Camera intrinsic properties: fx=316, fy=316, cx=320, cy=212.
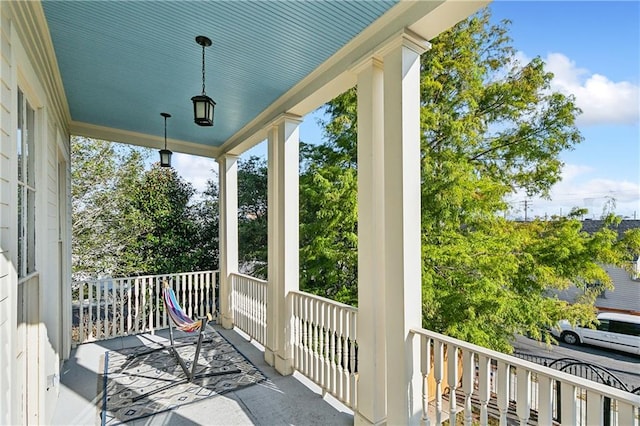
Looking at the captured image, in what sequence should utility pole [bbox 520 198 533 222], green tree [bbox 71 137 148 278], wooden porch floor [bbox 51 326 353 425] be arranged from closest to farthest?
1. wooden porch floor [bbox 51 326 353 425]
2. utility pole [bbox 520 198 533 222]
3. green tree [bbox 71 137 148 278]

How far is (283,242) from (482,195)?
12.0 feet

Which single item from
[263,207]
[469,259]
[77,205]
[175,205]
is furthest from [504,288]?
[77,205]

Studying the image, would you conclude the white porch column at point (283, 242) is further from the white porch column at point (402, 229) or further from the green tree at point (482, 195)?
the green tree at point (482, 195)

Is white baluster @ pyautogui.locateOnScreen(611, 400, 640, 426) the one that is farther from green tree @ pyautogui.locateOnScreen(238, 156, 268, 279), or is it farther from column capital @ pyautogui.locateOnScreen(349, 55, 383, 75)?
green tree @ pyautogui.locateOnScreen(238, 156, 268, 279)

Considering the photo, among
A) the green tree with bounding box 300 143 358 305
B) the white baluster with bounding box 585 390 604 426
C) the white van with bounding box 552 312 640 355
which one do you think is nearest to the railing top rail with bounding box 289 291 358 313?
the white baluster with bounding box 585 390 604 426

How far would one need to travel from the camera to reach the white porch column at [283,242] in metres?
3.53

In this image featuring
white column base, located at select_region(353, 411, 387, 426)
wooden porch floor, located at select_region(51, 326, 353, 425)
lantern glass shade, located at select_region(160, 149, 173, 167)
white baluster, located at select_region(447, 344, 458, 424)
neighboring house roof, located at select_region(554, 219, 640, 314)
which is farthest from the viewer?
neighboring house roof, located at select_region(554, 219, 640, 314)

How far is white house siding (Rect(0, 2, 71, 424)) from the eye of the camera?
1.35 meters

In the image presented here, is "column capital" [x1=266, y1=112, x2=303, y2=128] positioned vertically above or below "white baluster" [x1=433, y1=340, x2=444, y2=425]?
above

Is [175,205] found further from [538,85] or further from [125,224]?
[538,85]

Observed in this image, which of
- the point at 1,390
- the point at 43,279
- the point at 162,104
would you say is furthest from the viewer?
the point at 162,104

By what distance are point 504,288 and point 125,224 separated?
8.25 m

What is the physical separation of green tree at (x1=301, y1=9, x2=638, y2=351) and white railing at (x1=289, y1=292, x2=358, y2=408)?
96.2 inches

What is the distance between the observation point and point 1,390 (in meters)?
1.25
